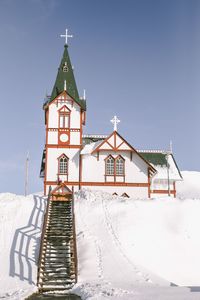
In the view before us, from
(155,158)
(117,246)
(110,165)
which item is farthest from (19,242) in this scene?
(155,158)

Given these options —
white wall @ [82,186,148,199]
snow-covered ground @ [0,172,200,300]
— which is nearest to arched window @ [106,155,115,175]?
white wall @ [82,186,148,199]

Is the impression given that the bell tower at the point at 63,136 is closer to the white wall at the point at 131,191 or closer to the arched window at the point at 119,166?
the white wall at the point at 131,191

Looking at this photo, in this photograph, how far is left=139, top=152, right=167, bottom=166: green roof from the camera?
139 ft

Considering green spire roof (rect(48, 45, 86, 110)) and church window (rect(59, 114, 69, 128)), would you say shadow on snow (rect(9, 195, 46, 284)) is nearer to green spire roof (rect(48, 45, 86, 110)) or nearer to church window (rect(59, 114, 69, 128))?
church window (rect(59, 114, 69, 128))

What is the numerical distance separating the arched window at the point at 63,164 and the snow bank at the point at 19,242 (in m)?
8.34

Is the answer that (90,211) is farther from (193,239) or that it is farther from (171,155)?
(171,155)

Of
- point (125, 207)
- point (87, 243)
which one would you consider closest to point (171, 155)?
point (125, 207)

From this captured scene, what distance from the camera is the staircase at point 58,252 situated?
1597 cm

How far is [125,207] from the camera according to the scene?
2633cm

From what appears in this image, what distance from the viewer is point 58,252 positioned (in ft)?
61.6

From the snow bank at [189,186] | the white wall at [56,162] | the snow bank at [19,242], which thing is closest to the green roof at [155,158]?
the white wall at [56,162]

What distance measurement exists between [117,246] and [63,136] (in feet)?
62.6

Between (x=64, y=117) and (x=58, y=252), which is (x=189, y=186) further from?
(x=58, y=252)

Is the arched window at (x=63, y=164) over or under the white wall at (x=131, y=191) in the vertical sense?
over
